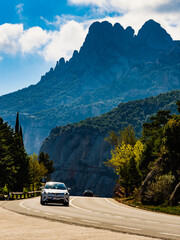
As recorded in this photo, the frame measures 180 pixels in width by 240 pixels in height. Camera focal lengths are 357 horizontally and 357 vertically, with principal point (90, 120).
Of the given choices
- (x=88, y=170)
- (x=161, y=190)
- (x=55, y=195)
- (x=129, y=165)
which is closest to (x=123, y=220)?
(x=55, y=195)

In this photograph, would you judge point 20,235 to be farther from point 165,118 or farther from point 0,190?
point 165,118

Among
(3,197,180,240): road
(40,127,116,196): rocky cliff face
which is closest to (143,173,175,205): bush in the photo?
(3,197,180,240): road

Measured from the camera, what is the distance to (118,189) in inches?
1956

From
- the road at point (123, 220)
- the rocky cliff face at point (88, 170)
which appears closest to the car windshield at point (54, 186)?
the road at point (123, 220)

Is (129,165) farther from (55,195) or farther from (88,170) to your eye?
(88,170)

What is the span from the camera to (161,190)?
25109mm

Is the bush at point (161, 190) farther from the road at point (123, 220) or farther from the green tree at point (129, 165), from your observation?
the green tree at point (129, 165)

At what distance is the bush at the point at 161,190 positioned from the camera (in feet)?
81.4

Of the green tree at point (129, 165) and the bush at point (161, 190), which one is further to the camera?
the green tree at point (129, 165)

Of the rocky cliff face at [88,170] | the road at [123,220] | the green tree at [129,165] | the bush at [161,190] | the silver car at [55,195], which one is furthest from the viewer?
the rocky cliff face at [88,170]

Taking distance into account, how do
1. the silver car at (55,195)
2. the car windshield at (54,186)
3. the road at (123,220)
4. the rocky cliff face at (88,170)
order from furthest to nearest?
the rocky cliff face at (88,170) < the car windshield at (54,186) < the silver car at (55,195) < the road at (123,220)

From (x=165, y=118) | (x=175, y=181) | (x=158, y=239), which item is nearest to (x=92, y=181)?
(x=165, y=118)

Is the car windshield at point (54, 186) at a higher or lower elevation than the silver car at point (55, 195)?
higher

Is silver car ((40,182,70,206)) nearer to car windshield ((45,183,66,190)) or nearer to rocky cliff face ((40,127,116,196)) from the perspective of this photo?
car windshield ((45,183,66,190))
